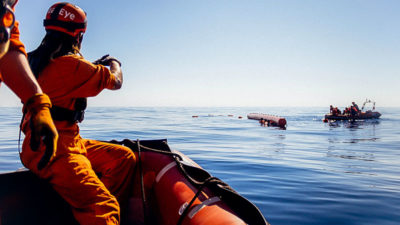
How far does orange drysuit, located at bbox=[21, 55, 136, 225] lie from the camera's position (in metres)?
2.12

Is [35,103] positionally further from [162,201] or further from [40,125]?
[162,201]

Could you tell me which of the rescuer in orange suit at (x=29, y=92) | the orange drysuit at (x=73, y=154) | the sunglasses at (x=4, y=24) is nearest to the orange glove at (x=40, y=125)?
the rescuer in orange suit at (x=29, y=92)

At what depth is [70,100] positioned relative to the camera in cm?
236

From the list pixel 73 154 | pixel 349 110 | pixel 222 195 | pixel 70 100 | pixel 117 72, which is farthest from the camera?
pixel 349 110

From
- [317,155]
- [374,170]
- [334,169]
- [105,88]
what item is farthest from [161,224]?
[317,155]

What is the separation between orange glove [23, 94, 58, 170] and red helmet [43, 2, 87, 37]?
1183 mm

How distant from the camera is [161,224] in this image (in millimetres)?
2812

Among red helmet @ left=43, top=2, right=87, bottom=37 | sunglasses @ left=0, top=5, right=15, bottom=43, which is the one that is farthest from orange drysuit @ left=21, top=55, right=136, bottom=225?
sunglasses @ left=0, top=5, right=15, bottom=43

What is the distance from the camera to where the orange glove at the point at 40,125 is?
4.53 feet

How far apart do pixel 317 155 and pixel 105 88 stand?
362 inches

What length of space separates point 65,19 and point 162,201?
2005 millimetres

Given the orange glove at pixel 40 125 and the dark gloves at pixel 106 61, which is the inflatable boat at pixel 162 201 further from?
the orange glove at pixel 40 125

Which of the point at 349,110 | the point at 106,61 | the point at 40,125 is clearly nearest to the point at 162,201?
the point at 106,61

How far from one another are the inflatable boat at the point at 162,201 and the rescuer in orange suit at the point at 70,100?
501 millimetres
